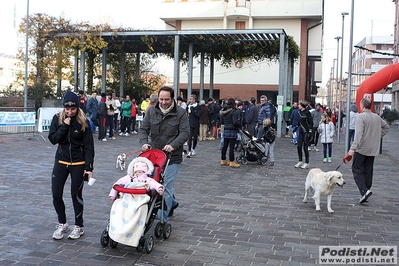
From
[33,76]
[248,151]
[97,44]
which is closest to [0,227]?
[248,151]

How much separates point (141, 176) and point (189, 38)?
68.3 feet

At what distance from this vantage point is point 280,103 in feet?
75.6

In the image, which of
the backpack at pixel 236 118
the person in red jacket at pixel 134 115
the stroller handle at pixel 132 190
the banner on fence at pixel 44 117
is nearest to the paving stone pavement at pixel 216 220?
the stroller handle at pixel 132 190

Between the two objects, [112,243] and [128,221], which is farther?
[112,243]

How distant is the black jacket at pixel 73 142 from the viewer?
5.46 m

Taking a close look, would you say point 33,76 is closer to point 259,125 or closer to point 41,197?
point 259,125

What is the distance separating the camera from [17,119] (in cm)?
1742

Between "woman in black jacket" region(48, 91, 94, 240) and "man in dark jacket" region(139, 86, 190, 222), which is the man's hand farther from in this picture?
"woman in black jacket" region(48, 91, 94, 240)

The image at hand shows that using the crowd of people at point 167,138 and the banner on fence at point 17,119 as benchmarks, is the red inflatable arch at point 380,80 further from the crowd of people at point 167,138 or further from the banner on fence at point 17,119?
the banner on fence at point 17,119

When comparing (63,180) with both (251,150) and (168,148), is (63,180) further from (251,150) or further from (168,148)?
(251,150)

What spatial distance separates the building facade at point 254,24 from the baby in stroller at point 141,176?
3956 cm

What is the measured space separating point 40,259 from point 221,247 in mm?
2032

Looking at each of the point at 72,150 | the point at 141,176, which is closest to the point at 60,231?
the point at 72,150

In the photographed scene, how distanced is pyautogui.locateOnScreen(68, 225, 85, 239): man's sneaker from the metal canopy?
61.7ft
